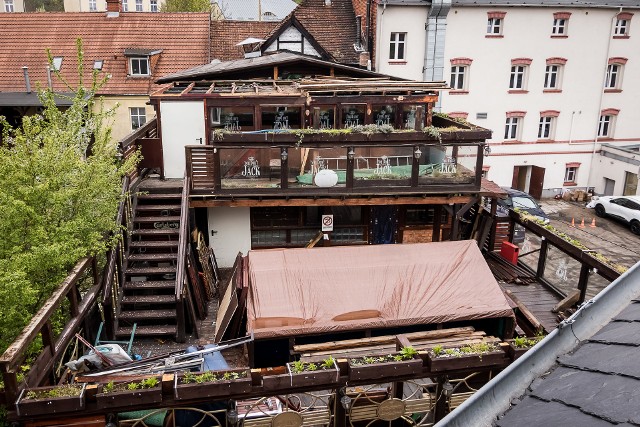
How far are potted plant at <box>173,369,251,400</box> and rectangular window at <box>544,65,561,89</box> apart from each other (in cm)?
2475

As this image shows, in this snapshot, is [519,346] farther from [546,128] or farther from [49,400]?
[546,128]

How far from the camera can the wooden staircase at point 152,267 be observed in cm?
1141

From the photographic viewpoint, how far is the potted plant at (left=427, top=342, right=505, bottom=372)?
8.45m

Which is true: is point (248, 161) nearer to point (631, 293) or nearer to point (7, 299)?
point (7, 299)

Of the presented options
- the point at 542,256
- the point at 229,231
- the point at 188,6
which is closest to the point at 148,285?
the point at 229,231

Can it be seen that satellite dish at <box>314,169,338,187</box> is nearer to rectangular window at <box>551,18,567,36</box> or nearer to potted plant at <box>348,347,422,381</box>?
potted plant at <box>348,347,422,381</box>

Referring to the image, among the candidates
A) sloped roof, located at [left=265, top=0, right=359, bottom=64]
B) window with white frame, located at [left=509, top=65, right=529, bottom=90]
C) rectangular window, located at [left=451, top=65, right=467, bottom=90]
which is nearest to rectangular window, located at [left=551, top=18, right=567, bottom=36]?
window with white frame, located at [left=509, top=65, right=529, bottom=90]

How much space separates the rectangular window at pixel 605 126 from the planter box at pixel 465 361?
24.3 metres

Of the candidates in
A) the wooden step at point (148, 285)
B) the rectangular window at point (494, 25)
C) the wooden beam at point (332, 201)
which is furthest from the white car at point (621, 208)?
the wooden step at point (148, 285)

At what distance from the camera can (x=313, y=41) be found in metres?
23.0

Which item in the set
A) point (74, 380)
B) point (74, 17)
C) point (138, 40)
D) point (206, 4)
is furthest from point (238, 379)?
point (206, 4)

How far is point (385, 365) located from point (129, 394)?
3739 millimetres

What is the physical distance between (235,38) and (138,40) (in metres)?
4.97

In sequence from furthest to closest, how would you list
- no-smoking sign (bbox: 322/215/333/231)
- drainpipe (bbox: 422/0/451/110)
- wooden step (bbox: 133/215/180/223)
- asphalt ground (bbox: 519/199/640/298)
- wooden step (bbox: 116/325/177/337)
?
drainpipe (bbox: 422/0/451/110) < asphalt ground (bbox: 519/199/640/298) < no-smoking sign (bbox: 322/215/333/231) < wooden step (bbox: 133/215/180/223) < wooden step (bbox: 116/325/177/337)
